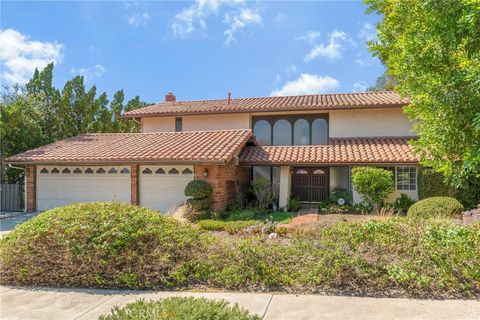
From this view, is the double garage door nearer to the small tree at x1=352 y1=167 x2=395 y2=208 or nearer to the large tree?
the small tree at x1=352 y1=167 x2=395 y2=208

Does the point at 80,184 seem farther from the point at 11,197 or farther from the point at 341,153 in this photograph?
the point at 341,153

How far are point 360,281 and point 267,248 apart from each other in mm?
1680

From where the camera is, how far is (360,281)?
5719 mm

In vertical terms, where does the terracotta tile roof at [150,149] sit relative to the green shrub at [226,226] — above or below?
above

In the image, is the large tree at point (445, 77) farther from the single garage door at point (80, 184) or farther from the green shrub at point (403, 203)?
the single garage door at point (80, 184)

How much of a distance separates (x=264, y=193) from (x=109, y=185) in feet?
25.0

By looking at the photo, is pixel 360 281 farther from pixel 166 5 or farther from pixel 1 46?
pixel 1 46

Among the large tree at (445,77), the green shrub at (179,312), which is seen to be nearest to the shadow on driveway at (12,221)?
the green shrub at (179,312)

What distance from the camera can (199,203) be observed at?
Result: 1416 centimetres

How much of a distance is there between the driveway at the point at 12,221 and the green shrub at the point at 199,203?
676 centimetres

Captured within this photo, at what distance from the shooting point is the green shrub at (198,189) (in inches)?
559

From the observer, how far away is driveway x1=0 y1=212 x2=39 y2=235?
1296 cm

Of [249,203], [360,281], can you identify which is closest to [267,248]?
[360,281]

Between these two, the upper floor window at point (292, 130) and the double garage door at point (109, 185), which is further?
the upper floor window at point (292, 130)
